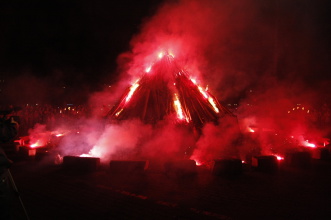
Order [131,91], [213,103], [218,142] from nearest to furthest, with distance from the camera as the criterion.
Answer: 1. [218,142]
2. [213,103]
3. [131,91]

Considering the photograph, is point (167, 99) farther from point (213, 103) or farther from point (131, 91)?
point (213, 103)

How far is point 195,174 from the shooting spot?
5.64 meters

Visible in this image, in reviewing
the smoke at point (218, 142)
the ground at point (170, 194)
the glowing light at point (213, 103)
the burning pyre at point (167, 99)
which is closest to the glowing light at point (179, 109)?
the burning pyre at point (167, 99)

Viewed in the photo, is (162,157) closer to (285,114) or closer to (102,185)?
(102,185)

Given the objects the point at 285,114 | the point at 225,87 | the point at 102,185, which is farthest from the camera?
the point at 285,114

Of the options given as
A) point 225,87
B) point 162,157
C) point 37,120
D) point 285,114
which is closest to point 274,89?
point 285,114

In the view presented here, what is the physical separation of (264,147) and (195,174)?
3683 millimetres

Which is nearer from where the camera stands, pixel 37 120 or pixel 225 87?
pixel 37 120

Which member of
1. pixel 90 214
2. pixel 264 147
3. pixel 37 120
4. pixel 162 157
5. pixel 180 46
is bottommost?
pixel 90 214

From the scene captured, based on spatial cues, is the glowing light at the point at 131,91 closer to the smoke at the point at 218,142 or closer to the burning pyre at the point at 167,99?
the burning pyre at the point at 167,99

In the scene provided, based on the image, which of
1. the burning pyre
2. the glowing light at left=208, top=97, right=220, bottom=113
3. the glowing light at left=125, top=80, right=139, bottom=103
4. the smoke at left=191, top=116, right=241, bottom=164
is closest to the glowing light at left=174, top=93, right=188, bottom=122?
the burning pyre

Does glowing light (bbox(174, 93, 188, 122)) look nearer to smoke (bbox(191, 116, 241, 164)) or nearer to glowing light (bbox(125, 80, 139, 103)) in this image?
smoke (bbox(191, 116, 241, 164))

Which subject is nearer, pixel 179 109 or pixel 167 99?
pixel 179 109

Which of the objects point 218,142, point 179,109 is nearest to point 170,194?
point 218,142
